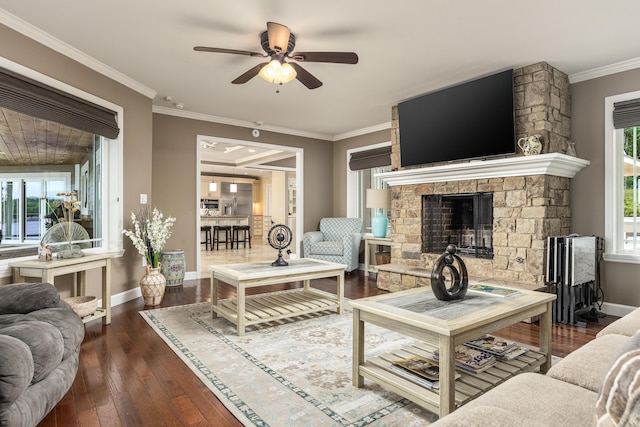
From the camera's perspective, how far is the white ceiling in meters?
2.74

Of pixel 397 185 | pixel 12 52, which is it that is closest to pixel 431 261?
pixel 397 185

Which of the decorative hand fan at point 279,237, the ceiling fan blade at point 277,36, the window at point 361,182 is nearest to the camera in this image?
the ceiling fan blade at point 277,36

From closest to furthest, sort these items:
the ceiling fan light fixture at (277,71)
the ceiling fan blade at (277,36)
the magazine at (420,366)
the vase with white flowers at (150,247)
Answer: the magazine at (420,366) → the ceiling fan blade at (277,36) → the ceiling fan light fixture at (277,71) → the vase with white flowers at (150,247)

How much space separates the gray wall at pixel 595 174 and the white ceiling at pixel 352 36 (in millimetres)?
237

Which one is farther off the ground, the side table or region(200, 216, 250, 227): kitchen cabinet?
region(200, 216, 250, 227): kitchen cabinet

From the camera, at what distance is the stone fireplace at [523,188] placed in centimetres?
367

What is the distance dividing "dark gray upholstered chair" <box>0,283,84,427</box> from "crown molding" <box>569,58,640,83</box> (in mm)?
4980

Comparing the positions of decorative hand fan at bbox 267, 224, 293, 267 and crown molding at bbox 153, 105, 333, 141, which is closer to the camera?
decorative hand fan at bbox 267, 224, 293, 267

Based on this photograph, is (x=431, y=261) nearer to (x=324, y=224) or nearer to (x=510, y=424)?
(x=324, y=224)

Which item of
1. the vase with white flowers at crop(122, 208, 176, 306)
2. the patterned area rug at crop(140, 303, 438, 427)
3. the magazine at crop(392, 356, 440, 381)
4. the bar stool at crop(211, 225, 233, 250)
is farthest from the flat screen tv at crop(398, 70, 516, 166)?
the bar stool at crop(211, 225, 233, 250)

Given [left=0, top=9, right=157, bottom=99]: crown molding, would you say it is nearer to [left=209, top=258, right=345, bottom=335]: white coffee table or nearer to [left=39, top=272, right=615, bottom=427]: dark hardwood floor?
[left=209, top=258, right=345, bottom=335]: white coffee table

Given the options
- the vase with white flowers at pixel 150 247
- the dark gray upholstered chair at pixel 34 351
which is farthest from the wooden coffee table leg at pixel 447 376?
the vase with white flowers at pixel 150 247

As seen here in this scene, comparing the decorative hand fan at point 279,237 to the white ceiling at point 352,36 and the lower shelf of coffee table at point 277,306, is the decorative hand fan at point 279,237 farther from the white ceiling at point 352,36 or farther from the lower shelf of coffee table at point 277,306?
the white ceiling at point 352,36

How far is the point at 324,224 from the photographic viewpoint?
6.98 metres
